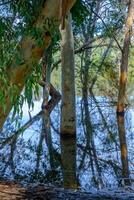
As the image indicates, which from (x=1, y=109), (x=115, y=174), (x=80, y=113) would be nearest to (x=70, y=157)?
(x=115, y=174)

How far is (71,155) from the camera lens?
9375mm

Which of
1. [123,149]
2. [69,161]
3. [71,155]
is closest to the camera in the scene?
[69,161]

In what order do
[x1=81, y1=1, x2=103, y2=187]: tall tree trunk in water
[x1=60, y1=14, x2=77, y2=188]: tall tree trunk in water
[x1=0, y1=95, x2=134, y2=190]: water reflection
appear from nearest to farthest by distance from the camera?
[x1=0, y1=95, x2=134, y2=190]: water reflection, [x1=81, y1=1, x2=103, y2=187]: tall tree trunk in water, [x1=60, y1=14, x2=77, y2=188]: tall tree trunk in water

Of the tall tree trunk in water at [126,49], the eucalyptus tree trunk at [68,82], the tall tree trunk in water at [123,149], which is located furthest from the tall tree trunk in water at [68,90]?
the tall tree trunk in water at [126,49]

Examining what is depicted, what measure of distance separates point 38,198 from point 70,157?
4.43 metres

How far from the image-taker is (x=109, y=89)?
30344mm

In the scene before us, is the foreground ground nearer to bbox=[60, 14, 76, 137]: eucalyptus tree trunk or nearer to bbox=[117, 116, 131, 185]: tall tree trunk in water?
bbox=[117, 116, 131, 185]: tall tree trunk in water

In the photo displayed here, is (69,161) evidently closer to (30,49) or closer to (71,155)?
(71,155)

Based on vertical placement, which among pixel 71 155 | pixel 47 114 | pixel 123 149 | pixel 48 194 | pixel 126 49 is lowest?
pixel 48 194

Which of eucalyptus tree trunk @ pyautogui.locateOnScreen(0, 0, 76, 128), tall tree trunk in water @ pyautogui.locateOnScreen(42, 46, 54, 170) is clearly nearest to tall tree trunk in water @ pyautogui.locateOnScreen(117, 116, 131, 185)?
tall tree trunk in water @ pyautogui.locateOnScreen(42, 46, 54, 170)

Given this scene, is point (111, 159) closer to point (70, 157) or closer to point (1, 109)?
point (70, 157)

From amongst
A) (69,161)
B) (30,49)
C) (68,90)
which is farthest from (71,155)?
(30,49)

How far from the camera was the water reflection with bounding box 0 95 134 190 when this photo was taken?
7.20m

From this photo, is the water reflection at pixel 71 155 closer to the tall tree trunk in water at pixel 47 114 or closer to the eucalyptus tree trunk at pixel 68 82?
the tall tree trunk in water at pixel 47 114
